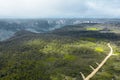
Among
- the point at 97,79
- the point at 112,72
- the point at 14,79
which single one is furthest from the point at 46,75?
the point at 112,72

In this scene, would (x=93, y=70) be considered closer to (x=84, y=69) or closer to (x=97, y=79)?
(x=84, y=69)

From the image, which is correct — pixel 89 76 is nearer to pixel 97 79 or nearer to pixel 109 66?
pixel 97 79

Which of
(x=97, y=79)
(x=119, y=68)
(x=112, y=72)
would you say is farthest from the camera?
(x=119, y=68)

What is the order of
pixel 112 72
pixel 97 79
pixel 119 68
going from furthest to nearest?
pixel 119 68, pixel 112 72, pixel 97 79

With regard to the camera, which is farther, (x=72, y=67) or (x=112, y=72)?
(x=72, y=67)

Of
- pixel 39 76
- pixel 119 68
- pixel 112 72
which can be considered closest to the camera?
pixel 39 76

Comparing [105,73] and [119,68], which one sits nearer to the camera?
[105,73]

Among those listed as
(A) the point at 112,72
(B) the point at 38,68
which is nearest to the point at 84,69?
(A) the point at 112,72

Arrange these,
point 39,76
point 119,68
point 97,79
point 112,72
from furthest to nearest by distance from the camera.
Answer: point 119,68 → point 112,72 → point 39,76 → point 97,79
